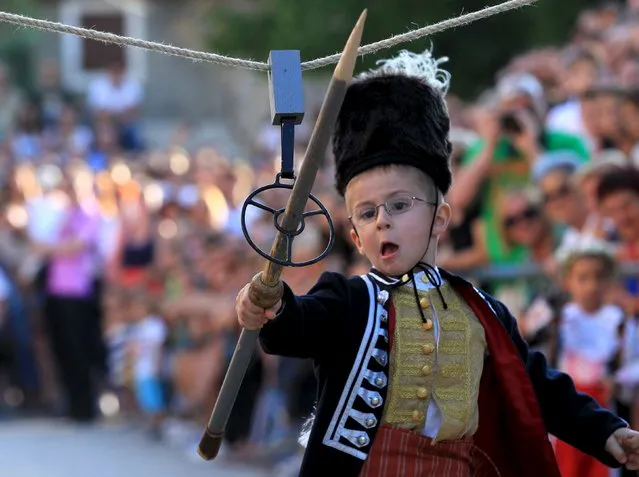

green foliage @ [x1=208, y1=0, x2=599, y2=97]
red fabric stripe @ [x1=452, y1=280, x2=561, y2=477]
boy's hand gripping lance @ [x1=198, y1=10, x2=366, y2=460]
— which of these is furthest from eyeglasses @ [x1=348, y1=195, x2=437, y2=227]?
green foliage @ [x1=208, y1=0, x2=599, y2=97]

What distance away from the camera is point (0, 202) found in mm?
13234

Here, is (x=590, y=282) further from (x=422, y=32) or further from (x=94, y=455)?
(x=94, y=455)

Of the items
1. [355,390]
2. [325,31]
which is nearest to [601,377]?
[355,390]

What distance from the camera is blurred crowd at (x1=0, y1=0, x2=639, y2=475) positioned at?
6500 millimetres

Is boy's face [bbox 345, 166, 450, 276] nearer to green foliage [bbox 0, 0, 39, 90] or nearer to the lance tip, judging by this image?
the lance tip

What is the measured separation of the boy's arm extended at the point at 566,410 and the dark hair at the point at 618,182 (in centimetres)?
261

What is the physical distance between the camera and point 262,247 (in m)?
9.55

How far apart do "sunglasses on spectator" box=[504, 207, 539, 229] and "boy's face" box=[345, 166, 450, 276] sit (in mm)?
3551

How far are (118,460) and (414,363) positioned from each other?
19.9 feet

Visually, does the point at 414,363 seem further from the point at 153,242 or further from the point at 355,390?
the point at 153,242

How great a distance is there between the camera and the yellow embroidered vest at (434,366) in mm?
3914

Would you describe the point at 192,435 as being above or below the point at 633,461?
below

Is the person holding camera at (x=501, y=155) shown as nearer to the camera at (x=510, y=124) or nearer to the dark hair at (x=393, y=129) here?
the camera at (x=510, y=124)

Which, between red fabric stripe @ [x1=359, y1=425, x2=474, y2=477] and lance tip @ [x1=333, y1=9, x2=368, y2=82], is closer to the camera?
lance tip @ [x1=333, y1=9, x2=368, y2=82]
